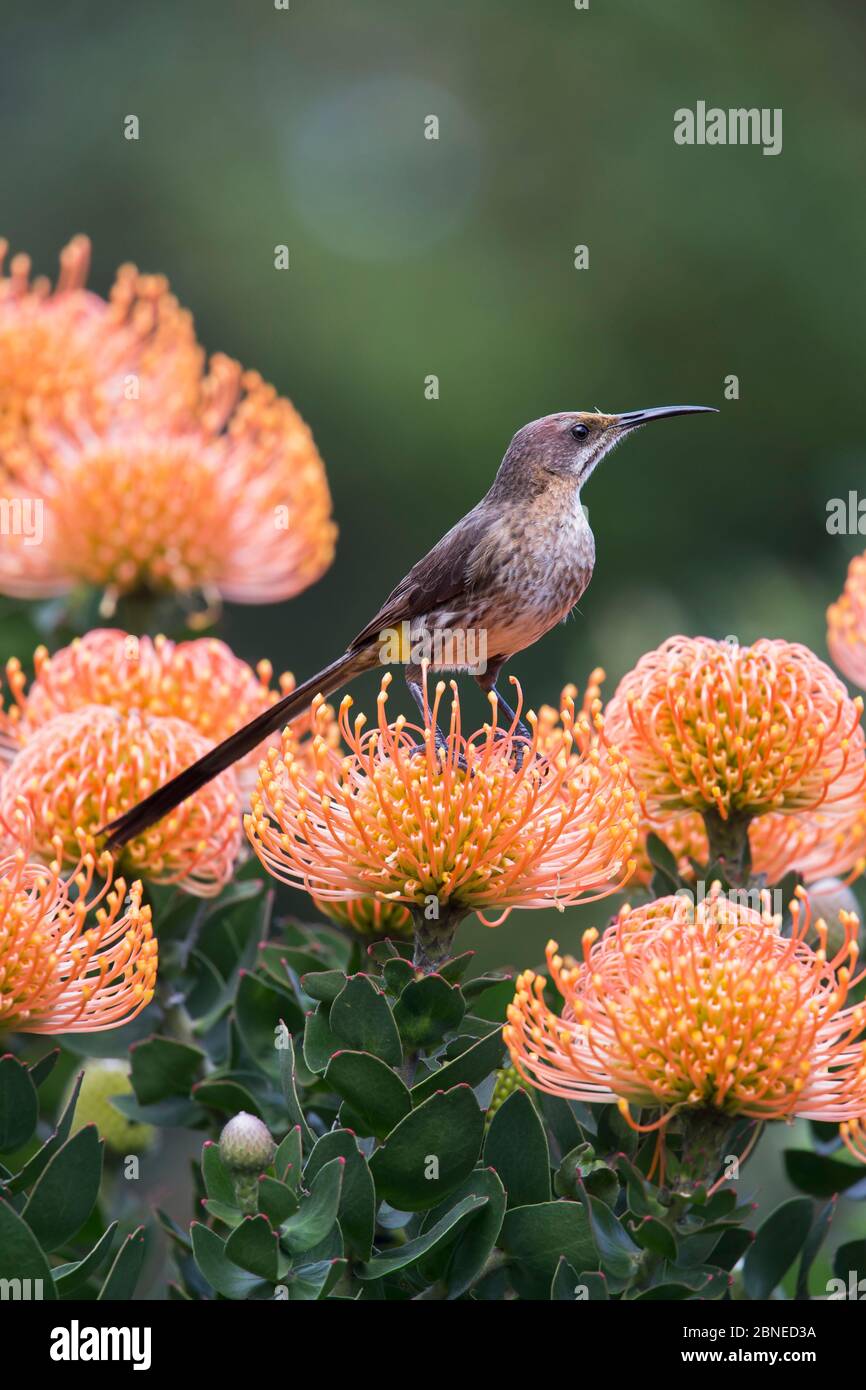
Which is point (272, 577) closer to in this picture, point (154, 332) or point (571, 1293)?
point (154, 332)

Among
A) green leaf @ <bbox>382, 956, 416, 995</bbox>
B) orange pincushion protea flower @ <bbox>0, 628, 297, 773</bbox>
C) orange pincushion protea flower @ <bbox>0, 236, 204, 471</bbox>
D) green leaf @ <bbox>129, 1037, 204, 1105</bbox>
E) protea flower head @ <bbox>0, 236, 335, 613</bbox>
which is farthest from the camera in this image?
orange pincushion protea flower @ <bbox>0, 236, 204, 471</bbox>

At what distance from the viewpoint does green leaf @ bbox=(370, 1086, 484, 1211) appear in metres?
3.06

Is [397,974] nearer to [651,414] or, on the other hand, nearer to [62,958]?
[62,958]

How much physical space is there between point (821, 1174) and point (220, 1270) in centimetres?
144

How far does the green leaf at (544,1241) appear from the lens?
124 inches

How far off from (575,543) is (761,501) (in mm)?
7866

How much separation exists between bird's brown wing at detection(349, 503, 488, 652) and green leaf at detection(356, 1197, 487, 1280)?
4.42ft

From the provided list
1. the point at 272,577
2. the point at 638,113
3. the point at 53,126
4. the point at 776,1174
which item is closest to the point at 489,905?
the point at 776,1174

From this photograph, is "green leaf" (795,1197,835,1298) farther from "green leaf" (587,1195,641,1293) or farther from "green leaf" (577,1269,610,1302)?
"green leaf" (577,1269,610,1302)

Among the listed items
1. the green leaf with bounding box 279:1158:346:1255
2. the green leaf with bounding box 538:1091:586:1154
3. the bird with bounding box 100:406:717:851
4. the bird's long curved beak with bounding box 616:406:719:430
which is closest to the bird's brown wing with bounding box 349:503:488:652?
the bird with bounding box 100:406:717:851

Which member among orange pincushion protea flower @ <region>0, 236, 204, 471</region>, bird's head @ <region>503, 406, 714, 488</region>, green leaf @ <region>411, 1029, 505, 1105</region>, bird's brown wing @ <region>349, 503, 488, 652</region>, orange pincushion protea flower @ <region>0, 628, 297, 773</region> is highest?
orange pincushion protea flower @ <region>0, 236, 204, 471</region>

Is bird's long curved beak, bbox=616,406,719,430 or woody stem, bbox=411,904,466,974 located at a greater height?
bird's long curved beak, bbox=616,406,719,430

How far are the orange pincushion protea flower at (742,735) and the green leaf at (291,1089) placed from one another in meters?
0.99

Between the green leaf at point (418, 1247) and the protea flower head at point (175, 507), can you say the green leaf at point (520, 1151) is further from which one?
the protea flower head at point (175, 507)
